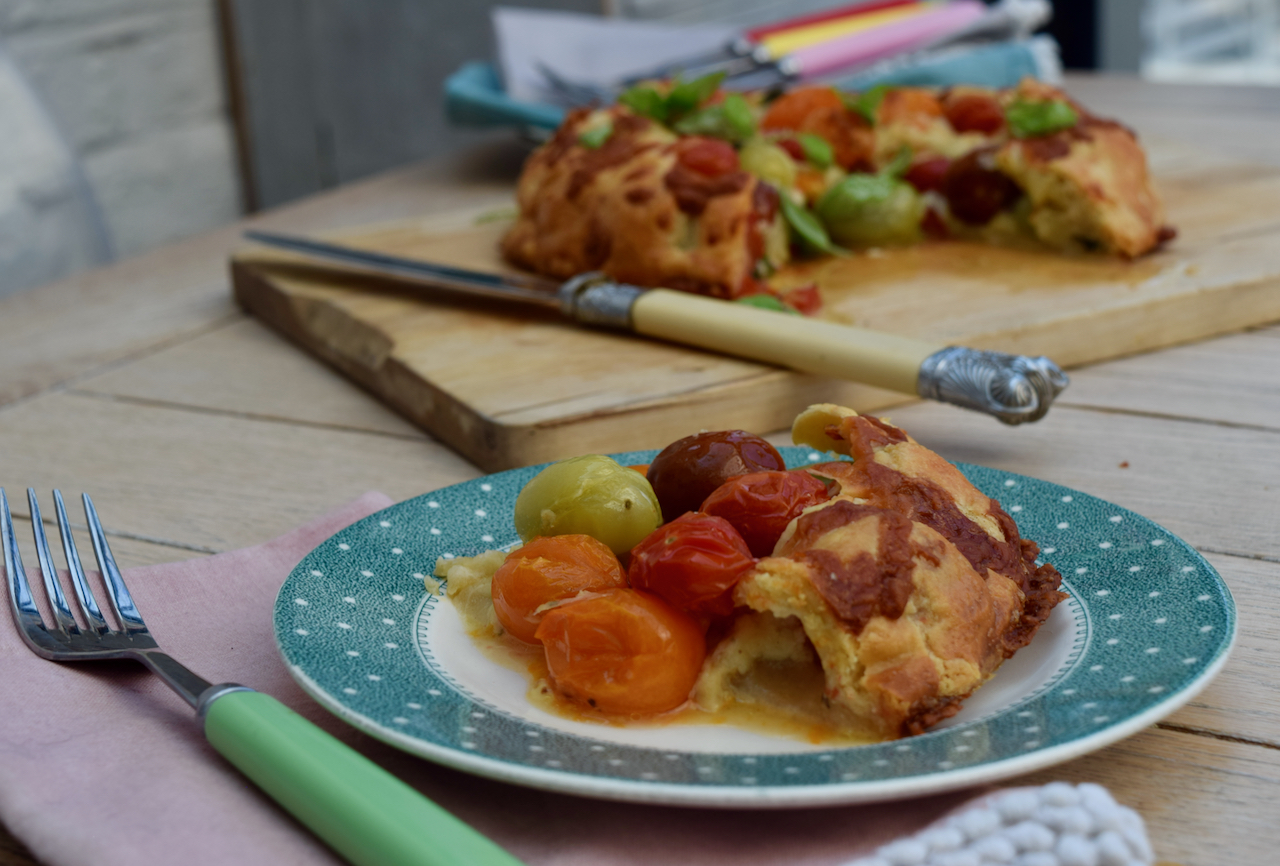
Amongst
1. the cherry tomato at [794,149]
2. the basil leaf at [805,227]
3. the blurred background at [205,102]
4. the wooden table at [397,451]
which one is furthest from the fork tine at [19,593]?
the blurred background at [205,102]

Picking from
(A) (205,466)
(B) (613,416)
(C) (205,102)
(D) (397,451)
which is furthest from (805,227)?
(C) (205,102)

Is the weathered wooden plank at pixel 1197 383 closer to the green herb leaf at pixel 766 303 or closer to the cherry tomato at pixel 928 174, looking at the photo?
the green herb leaf at pixel 766 303

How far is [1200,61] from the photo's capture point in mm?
6922

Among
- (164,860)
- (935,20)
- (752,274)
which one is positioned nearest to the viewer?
(164,860)

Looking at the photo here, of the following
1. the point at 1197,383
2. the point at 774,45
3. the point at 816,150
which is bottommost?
the point at 1197,383

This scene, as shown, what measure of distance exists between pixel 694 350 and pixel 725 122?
0.51m

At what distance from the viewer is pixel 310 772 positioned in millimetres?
637

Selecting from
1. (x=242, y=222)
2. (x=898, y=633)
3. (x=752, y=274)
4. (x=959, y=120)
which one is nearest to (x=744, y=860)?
(x=898, y=633)

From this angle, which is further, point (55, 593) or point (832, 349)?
point (832, 349)

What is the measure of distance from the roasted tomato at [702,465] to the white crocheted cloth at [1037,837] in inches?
12.2

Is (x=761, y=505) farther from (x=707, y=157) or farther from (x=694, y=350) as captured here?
(x=707, y=157)

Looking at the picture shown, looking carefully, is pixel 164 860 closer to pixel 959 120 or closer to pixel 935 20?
pixel 959 120

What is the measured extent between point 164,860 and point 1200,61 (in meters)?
7.35

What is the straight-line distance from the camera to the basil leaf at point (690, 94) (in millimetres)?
1913
